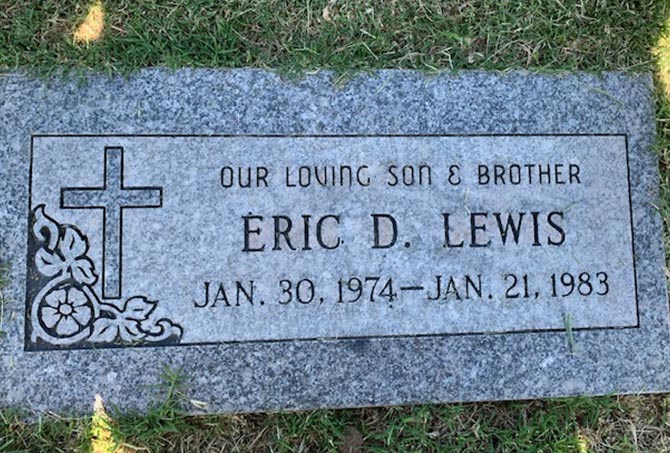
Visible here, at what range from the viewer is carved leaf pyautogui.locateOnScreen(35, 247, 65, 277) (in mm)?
2086

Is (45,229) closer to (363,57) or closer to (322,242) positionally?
(322,242)

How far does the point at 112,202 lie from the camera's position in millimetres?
2117

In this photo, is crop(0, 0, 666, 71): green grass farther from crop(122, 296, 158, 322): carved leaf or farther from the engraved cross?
crop(122, 296, 158, 322): carved leaf

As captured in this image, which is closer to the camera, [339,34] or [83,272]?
[83,272]

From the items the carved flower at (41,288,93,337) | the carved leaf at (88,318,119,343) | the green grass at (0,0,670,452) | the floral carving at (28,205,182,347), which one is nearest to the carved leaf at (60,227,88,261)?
the floral carving at (28,205,182,347)

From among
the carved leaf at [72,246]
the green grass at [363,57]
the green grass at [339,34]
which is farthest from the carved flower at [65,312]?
the green grass at [339,34]

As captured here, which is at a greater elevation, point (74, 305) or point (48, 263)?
point (48, 263)

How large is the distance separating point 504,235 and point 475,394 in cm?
55

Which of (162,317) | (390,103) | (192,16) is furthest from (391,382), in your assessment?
(192,16)

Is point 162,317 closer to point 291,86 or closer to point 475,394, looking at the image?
point 291,86

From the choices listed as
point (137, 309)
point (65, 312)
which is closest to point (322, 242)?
point (137, 309)

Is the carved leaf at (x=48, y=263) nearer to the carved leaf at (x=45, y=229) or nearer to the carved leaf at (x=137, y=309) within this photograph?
the carved leaf at (x=45, y=229)

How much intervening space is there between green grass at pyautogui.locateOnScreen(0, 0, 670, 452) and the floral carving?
0.68ft

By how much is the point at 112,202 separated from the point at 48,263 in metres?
0.29
